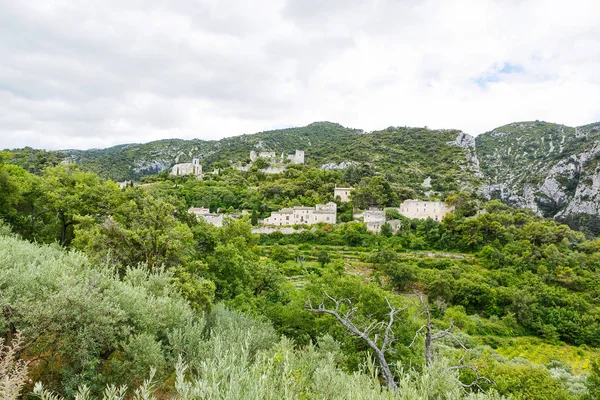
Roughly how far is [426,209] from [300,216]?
26222mm

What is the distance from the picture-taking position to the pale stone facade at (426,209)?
6097 centimetres

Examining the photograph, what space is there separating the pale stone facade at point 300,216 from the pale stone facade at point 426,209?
16.4 m

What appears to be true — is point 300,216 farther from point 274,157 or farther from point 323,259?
point 274,157

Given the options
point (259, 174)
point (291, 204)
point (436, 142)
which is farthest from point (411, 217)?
point (436, 142)

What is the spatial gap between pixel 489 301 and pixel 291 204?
38.2 m

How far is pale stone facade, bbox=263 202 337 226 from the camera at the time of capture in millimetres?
57625

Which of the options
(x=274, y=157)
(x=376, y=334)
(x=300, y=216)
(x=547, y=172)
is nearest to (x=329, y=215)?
(x=300, y=216)

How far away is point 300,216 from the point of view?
190 feet

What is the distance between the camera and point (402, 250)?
162 feet

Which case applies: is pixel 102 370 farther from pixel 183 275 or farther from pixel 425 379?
pixel 425 379

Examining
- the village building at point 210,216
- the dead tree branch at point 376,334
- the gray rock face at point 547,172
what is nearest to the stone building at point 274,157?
the village building at point 210,216

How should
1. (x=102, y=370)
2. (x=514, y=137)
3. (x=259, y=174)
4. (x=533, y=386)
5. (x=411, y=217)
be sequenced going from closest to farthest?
1. (x=102, y=370)
2. (x=533, y=386)
3. (x=411, y=217)
4. (x=259, y=174)
5. (x=514, y=137)

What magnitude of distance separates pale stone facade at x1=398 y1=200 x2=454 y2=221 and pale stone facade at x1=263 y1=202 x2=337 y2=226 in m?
16.4

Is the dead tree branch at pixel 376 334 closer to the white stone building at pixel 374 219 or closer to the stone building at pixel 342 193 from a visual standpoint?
the white stone building at pixel 374 219
